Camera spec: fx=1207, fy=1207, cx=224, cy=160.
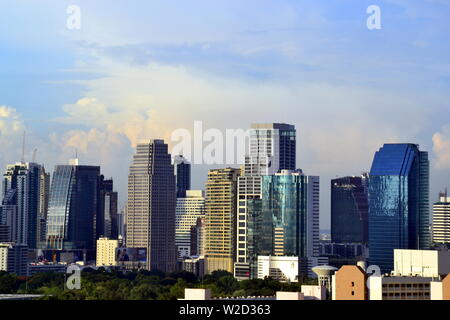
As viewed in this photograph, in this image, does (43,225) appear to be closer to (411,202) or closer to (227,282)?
(411,202)

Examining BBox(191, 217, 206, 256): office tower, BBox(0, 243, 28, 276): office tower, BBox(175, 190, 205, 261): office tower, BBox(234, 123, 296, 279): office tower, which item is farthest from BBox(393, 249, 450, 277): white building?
BBox(175, 190, 205, 261): office tower

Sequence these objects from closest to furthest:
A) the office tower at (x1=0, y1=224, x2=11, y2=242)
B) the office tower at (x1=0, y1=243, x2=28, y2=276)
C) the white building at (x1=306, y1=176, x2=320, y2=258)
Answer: the white building at (x1=306, y1=176, x2=320, y2=258), the office tower at (x1=0, y1=243, x2=28, y2=276), the office tower at (x1=0, y1=224, x2=11, y2=242)

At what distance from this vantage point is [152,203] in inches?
2275

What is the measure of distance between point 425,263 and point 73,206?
36.3m

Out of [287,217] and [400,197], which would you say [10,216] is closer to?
[287,217]

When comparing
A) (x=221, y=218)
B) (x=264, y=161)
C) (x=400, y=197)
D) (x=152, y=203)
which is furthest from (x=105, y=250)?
(x=400, y=197)

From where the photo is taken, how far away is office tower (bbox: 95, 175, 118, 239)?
61.6 meters

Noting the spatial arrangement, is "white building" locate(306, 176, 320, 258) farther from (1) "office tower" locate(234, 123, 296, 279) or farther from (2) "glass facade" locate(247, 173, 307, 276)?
(1) "office tower" locate(234, 123, 296, 279)

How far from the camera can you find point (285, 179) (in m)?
49.7

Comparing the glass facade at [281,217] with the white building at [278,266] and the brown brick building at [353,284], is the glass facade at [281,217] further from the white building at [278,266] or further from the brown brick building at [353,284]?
the brown brick building at [353,284]

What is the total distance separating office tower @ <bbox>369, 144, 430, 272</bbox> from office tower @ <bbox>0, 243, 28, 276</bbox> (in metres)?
14.6

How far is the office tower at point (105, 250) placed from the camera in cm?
5594

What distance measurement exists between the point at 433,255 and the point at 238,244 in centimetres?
2226

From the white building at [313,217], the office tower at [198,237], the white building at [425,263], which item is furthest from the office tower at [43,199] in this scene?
the white building at [425,263]
